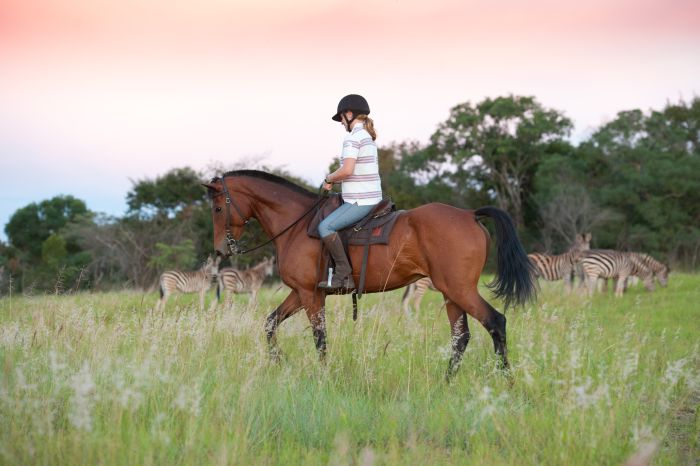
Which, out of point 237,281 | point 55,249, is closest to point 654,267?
point 237,281

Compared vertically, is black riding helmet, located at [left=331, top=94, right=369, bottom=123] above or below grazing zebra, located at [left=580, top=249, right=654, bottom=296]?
above

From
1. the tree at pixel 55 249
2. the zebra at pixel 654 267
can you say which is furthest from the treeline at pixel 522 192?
the zebra at pixel 654 267

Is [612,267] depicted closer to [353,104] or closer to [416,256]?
[416,256]

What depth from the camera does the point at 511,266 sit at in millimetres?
7020

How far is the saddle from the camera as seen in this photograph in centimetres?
702

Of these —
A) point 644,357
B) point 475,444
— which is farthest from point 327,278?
point 644,357

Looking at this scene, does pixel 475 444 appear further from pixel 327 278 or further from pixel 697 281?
pixel 697 281

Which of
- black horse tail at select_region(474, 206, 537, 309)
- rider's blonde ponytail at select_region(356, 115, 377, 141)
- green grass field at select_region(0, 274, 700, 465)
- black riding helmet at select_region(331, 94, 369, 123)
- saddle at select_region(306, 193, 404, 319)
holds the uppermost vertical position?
black riding helmet at select_region(331, 94, 369, 123)

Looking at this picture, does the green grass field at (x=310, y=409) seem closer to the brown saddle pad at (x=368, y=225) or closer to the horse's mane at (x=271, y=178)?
the brown saddle pad at (x=368, y=225)

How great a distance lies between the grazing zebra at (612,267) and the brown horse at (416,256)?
10805 mm

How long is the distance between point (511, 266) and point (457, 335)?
3.26ft

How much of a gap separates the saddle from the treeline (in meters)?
22.9

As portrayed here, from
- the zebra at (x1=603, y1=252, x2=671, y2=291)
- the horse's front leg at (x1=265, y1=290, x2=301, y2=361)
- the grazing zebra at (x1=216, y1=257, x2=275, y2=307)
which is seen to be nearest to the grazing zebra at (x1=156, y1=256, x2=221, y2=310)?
the grazing zebra at (x1=216, y1=257, x2=275, y2=307)

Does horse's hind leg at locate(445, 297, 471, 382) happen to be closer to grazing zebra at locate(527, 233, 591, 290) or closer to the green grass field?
the green grass field
